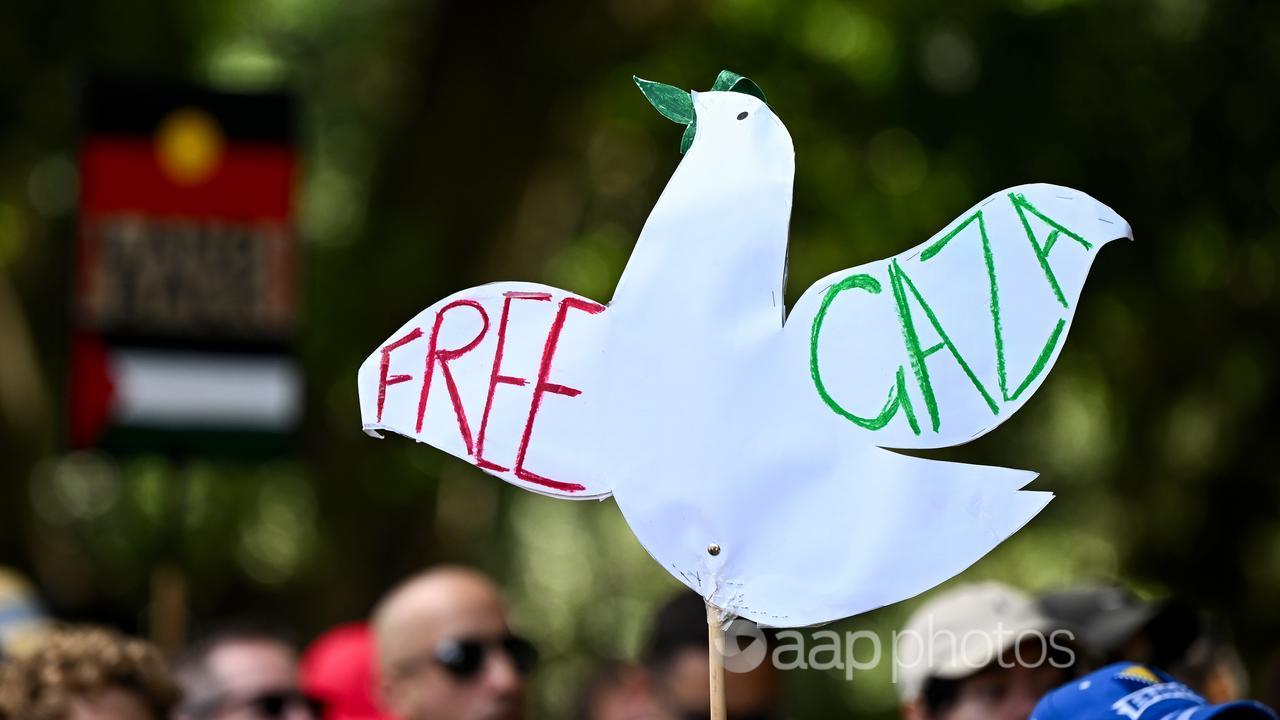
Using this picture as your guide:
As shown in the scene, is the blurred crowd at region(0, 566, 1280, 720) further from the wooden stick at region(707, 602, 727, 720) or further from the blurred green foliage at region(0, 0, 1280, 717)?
the blurred green foliage at region(0, 0, 1280, 717)

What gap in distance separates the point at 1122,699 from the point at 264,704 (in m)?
1.97

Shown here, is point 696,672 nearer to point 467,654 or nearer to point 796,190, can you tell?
point 467,654

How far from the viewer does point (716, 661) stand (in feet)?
6.67

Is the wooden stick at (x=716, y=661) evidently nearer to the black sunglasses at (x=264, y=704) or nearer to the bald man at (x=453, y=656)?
the bald man at (x=453, y=656)

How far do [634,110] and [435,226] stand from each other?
1.23 meters

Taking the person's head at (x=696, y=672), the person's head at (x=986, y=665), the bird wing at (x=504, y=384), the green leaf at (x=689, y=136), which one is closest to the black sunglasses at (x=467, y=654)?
the person's head at (x=696, y=672)

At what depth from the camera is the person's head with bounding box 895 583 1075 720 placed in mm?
2828

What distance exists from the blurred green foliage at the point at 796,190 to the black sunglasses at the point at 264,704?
3.53 metres

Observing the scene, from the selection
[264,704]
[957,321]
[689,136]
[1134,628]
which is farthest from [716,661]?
[264,704]

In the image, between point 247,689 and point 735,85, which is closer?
point 735,85

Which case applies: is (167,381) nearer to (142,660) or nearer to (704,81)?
(142,660)

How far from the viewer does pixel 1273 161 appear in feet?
22.6

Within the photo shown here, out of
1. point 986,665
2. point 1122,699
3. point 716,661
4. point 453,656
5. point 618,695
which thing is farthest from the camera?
point 618,695

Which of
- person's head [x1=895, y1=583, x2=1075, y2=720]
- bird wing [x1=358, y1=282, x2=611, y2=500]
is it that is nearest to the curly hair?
bird wing [x1=358, y1=282, x2=611, y2=500]
